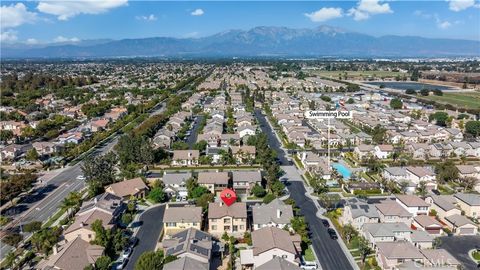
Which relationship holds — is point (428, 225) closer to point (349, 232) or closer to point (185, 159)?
point (349, 232)

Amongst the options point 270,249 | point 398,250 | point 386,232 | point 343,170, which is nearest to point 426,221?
point 386,232

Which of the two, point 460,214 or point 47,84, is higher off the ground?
point 47,84

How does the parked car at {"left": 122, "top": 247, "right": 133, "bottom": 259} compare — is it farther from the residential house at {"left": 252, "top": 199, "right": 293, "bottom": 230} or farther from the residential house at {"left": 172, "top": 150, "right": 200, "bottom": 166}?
the residential house at {"left": 172, "top": 150, "right": 200, "bottom": 166}

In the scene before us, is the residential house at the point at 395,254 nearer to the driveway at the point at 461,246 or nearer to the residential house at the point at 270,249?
the driveway at the point at 461,246

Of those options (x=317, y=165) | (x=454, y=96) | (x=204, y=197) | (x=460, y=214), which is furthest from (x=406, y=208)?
(x=454, y=96)

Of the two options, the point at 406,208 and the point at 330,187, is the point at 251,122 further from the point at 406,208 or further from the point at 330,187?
the point at 406,208

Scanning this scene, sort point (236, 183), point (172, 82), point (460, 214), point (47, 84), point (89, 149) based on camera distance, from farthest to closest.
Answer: point (172, 82) < point (47, 84) < point (89, 149) < point (236, 183) < point (460, 214)

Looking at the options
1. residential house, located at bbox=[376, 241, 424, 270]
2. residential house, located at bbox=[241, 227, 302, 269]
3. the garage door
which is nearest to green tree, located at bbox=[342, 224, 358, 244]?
residential house, located at bbox=[376, 241, 424, 270]

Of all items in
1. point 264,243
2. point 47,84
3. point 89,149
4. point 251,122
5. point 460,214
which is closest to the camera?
point 264,243
